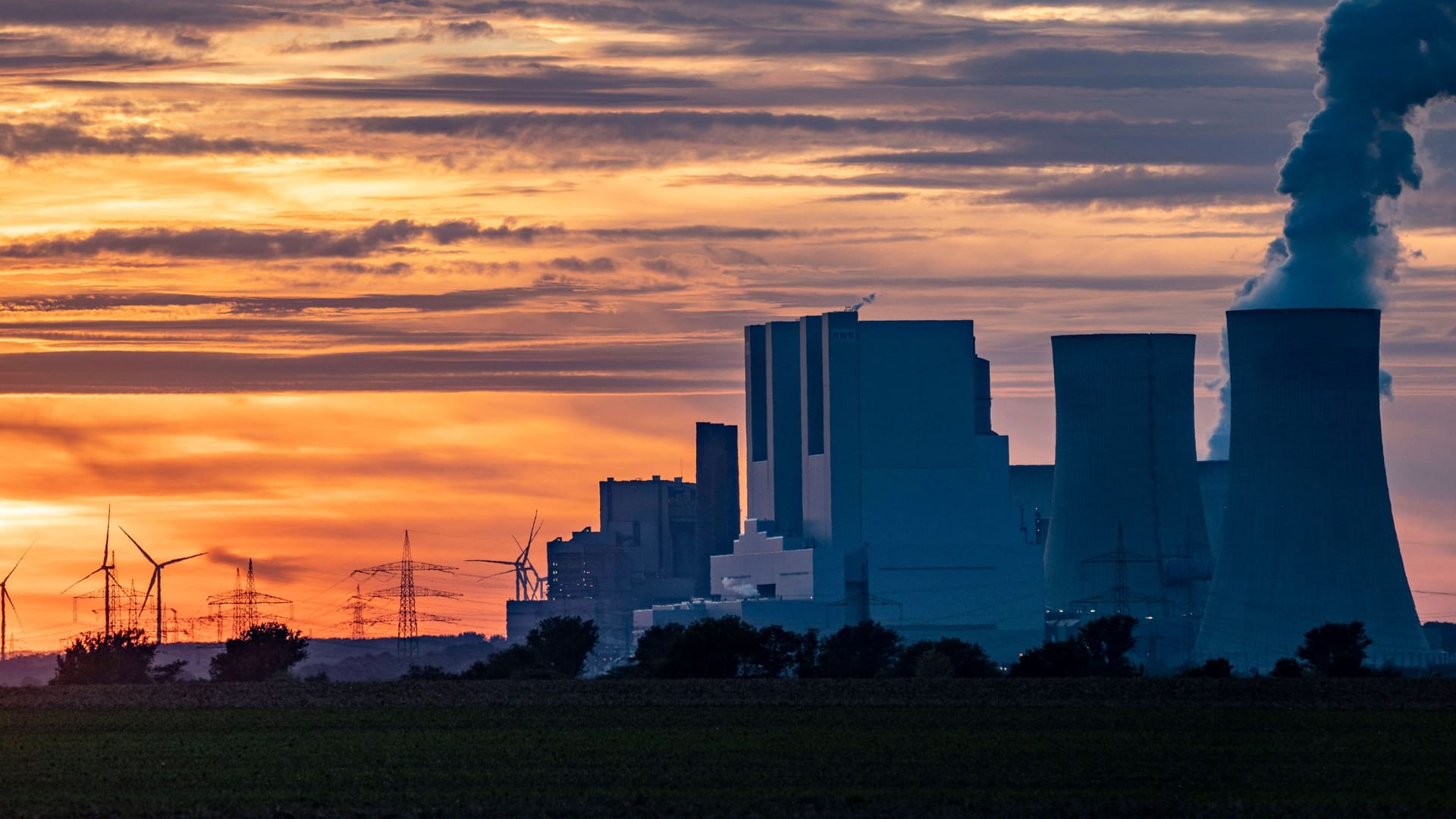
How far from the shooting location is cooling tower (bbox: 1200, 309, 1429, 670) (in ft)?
203

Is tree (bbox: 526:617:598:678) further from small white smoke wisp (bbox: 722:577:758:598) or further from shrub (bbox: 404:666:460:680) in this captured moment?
small white smoke wisp (bbox: 722:577:758:598)

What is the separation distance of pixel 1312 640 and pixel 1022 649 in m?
35.4

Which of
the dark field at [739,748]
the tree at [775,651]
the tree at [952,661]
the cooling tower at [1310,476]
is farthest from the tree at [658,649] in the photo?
the cooling tower at [1310,476]

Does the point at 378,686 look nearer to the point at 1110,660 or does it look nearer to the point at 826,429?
the point at 1110,660

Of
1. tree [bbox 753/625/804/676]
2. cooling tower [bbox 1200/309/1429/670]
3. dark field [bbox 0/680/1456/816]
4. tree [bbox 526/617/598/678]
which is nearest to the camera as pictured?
dark field [bbox 0/680/1456/816]

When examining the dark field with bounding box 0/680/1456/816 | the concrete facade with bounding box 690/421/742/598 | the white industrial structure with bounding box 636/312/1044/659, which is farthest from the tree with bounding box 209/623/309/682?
the concrete facade with bounding box 690/421/742/598

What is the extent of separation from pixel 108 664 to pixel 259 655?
4306 millimetres

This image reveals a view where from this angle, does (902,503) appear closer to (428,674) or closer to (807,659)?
(807,659)

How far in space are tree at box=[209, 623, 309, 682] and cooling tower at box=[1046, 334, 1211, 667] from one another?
28538 mm

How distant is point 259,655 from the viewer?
61531mm

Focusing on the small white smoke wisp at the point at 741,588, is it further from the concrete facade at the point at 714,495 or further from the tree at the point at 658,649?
the tree at the point at 658,649

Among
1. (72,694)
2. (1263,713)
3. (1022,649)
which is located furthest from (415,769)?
(1022,649)

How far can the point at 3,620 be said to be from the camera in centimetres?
7956

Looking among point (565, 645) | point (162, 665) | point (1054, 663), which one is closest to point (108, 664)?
point (162, 665)
